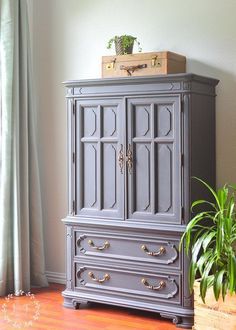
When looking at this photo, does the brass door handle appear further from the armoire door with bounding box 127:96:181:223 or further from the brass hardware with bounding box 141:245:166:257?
the brass hardware with bounding box 141:245:166:257

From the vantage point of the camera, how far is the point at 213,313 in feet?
11.4

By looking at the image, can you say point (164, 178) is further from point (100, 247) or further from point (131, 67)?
point (131, 67)

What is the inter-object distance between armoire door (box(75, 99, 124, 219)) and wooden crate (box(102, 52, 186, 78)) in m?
0.24

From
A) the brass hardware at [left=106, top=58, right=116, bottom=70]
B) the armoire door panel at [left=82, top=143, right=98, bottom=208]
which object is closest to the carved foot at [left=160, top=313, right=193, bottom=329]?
the armoire door panel at [left=82, top=143, right=98, bottom=208]

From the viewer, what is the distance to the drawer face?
12.7 feet

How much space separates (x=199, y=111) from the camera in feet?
12.8

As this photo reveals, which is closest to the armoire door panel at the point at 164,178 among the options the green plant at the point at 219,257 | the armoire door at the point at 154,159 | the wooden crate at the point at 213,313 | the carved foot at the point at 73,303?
the armoire door at the point at 154,159

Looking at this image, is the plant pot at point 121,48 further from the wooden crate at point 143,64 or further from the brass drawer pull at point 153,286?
the brass drawer pull at point 153,286

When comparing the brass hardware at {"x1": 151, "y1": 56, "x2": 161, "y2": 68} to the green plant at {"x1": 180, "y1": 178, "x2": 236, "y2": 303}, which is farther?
the brass hardware at {"x1": 151, "y1": 56, "x2": 161, "y2": 68}

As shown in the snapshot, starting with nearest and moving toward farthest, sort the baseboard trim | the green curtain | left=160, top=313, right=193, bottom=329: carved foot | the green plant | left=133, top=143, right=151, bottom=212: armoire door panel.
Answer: the green plant < left=160, top=313, right=193, bottom=329: carved foot < left=133, top=143, right=151, bottom=212: armoire door panel < the green curtain < the baseboard trim

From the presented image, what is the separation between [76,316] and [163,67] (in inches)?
67.7

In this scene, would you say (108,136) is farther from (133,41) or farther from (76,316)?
(76,316)

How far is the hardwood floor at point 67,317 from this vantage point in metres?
3.85

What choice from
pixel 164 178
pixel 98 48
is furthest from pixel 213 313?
pixel 98 48
